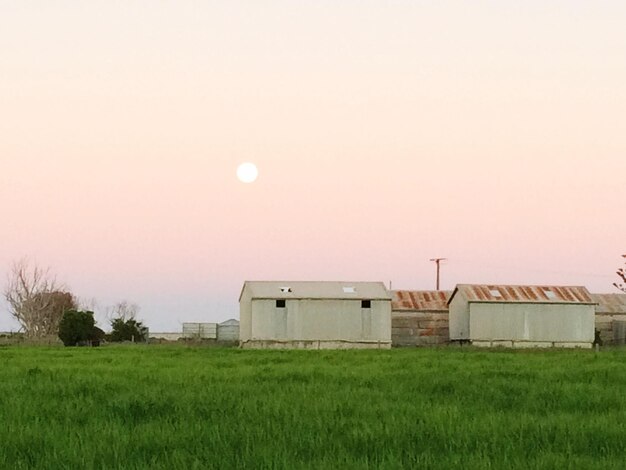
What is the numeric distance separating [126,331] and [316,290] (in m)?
27.8

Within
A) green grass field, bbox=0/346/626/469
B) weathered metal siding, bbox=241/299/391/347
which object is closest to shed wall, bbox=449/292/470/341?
weathered metal siding, bbox=241/299/391/347

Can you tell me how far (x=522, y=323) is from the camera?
67500mm

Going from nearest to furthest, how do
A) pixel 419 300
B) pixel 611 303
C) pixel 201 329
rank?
pixel 419 300
pixel 611 303
pixel 201 329

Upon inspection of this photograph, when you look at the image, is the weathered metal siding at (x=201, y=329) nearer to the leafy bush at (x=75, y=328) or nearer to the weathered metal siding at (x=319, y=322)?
the leafy bush at (x=75, y=328)

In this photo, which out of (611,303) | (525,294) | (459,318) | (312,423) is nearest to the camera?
(312,423)

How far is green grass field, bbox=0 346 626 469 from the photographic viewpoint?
32.0ft

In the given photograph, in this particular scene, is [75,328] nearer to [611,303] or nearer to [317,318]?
[317,318]

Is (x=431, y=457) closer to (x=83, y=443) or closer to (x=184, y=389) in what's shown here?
(x=83, y=443)

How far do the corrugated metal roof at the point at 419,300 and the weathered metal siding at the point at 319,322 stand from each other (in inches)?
308

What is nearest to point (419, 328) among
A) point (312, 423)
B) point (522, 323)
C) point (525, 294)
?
point (522, 323)

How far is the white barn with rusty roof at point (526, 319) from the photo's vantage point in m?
67.1

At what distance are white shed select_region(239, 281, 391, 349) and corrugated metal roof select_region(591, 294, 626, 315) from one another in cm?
2605

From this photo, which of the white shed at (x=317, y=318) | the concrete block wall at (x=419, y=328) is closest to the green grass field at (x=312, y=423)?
the white shed at (x=317, y=318)

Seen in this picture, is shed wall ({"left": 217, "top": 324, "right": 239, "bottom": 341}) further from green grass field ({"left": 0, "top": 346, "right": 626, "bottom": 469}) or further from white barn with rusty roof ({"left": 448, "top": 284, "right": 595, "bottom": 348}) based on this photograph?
green grass field ({"left": 0, "top": 346, "right": 626, "bottom": 469})
